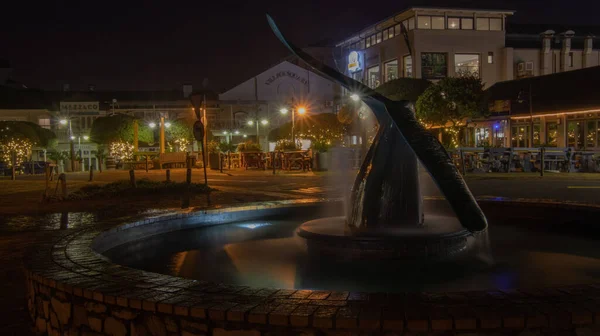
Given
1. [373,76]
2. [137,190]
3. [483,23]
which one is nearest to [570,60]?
[483,23]

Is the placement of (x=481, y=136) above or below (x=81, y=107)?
below

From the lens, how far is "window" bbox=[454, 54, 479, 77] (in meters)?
48.1

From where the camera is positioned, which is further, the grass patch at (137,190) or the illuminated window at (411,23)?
the illuminated window at (411,23)

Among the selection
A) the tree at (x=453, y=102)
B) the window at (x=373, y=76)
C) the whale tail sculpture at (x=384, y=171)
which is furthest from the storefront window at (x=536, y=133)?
the whale tail sculpture at (x=384, y=171)

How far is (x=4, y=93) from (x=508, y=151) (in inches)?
1994

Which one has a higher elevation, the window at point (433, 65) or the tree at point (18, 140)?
the window at point (433, 65)

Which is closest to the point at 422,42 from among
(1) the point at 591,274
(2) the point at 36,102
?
(2) the point at 36,102

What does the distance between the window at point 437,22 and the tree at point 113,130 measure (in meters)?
26.9

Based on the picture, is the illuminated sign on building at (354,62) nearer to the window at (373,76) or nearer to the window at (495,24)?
the window at (373,76)

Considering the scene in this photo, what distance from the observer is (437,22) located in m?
47.0

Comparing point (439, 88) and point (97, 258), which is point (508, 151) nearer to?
point (439, 88)

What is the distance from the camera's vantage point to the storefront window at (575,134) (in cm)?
3224

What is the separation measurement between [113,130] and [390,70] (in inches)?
1027

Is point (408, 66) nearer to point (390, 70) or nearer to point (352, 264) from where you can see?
point (390, 70)
